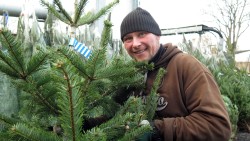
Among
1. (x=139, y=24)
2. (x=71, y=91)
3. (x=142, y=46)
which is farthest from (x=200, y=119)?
(x=71, y=91)

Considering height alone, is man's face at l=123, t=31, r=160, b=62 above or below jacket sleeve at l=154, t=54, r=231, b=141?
above

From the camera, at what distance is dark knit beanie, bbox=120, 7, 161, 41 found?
218cm

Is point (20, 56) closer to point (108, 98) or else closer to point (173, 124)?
point (108, 98)

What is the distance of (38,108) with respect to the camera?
5.53ft

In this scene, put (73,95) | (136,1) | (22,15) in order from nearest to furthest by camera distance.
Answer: (73,95) < (22,15) < (136,1)

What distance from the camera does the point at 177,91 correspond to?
195 cm

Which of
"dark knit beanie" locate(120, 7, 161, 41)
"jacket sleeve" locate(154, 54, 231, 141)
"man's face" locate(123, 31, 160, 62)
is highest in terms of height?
"dark knit beanie" locate(120, 7, 161, 41)

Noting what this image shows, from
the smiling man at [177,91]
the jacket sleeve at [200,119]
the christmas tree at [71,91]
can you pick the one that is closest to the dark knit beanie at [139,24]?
the smiling man at [177,91]

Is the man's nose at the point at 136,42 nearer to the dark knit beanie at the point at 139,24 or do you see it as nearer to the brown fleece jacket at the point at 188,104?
the dark knit beanie at the point at 139,24

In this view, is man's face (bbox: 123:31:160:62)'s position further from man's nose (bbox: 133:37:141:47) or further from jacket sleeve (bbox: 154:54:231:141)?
jacket sleeve (bbox: 154:54:231:141)

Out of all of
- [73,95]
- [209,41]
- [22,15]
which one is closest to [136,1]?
[22,15]

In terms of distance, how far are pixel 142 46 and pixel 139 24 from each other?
15 cm

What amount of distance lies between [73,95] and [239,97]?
6.76 m

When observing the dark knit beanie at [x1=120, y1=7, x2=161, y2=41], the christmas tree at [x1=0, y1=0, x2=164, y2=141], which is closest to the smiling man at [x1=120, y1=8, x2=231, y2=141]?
the dark knit beanie at [x1=120, y1=7, x2=161, y2=41]
